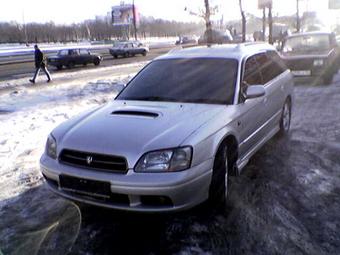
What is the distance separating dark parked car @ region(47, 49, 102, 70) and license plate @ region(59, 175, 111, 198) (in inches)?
939

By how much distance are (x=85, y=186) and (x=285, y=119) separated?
436 cm

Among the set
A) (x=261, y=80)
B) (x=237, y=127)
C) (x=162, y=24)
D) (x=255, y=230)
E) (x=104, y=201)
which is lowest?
(x=255, y=230)

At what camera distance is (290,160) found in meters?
5.79

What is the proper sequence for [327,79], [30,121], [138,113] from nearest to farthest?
[138,113] < [30,121] < [327,79]

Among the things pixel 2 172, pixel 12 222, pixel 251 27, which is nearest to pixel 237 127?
pixel 12 222

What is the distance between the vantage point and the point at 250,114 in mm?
4918

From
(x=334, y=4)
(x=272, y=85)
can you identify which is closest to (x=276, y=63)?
(x=272, y=85)

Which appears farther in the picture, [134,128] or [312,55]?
[312,55]

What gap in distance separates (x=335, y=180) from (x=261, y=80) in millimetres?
1617

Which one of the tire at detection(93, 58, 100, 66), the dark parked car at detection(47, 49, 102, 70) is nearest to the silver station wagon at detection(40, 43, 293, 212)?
the dark parked car at detection(47, 49, 102, 70)

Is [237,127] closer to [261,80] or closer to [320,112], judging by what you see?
[261,80]

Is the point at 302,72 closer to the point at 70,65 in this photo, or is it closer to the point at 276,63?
the point at 276,63

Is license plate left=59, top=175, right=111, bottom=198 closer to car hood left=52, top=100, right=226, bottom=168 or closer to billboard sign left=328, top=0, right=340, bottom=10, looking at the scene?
car hood left=52, top=100, right=226, bottom=168

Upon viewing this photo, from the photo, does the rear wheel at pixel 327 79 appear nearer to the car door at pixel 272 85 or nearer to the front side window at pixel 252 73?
the car door at pixel 272 85
